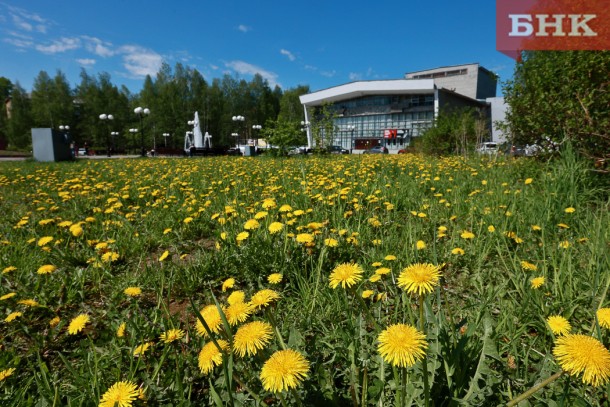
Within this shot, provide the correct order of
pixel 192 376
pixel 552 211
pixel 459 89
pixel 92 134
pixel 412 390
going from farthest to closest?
pixel 459 89
pixel 92 134
pixel 552 211
pixel 192 376
pixel 412 390

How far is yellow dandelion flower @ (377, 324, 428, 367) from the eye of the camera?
576mm

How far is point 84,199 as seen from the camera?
3816 mm

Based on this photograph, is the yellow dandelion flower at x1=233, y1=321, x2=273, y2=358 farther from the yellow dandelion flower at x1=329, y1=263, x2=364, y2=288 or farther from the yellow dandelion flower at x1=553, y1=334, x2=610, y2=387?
the yellow dandelion flower at x1=553, y1=334, x2=610, y2=387

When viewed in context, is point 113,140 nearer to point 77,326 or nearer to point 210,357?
point 77,326

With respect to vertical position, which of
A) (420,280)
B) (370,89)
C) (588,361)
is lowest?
(588,361)

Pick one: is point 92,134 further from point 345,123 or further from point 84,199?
point 84,199

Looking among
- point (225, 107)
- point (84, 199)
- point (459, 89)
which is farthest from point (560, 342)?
point (459, 89)

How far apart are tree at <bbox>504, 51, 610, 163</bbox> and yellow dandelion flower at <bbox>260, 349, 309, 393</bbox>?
4111 mm

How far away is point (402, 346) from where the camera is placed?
1.93 ft

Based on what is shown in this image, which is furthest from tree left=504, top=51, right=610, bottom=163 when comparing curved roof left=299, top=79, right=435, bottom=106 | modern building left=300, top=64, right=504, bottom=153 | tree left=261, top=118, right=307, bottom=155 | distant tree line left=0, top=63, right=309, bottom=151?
distant tree line left=0, top=63, right=309, bottom=151

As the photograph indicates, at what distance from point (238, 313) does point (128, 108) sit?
191ft

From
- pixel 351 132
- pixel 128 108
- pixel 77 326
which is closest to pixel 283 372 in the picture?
pixel 77 326

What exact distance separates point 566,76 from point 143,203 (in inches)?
225

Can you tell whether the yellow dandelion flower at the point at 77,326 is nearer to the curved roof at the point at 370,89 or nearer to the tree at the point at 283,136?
the tree at the point at 283,136
